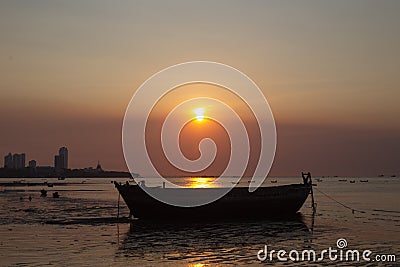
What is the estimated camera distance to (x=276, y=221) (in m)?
41.0

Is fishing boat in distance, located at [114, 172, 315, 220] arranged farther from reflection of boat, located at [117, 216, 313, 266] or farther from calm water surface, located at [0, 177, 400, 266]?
calm water surface, located at [0, 177, 400, 266]

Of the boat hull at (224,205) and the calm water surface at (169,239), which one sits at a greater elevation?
the boat hull at (224,205)

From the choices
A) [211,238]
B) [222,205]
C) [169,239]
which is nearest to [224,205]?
[222,205]

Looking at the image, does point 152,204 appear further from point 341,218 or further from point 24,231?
point 341,218

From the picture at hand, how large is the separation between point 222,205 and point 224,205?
0.16 meters

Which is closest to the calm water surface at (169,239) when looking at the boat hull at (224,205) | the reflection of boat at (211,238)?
the reflection of boat at (211,238)

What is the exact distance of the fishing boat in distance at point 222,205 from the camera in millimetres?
39594

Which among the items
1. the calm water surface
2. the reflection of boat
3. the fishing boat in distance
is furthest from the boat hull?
the calm water surface

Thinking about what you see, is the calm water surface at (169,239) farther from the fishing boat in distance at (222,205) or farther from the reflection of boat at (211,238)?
Result: the fishing boat in distance at (222,205)

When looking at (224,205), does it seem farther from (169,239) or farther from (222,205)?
(169,239)

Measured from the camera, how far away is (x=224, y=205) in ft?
133

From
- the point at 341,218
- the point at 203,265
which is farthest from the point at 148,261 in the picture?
the point at 341,218

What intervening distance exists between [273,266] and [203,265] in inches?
114

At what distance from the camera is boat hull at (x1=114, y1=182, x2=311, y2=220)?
130ft
